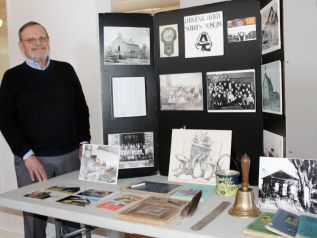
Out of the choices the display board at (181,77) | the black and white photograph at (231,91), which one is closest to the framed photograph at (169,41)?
the display board at (181,77)

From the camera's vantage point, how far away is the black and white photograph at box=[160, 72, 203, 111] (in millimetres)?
1617

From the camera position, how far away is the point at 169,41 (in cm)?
168

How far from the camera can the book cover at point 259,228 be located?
0.99m

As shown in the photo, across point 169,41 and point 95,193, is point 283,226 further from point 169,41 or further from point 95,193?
point 169,41

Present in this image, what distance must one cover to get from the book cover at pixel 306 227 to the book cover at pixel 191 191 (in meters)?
0.38

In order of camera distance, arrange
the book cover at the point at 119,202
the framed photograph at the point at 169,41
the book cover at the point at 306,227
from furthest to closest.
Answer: the framed photograph at the point at 169,41 → the book cover at the point at 119,202 → the book cover at the point at 306,227

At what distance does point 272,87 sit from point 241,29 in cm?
29

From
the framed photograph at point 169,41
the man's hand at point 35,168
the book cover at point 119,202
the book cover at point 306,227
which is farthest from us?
the man's hand at point 35,168

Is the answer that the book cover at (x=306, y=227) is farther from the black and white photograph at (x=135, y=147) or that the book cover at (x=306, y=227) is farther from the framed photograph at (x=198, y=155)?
the black and white photograph at (x=135, y=147)

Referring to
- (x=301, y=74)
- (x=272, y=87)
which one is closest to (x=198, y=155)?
(x=272, y=87)

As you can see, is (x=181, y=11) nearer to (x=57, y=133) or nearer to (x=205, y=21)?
(x=205, y=21)

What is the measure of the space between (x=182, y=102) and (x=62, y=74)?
34.1 inches

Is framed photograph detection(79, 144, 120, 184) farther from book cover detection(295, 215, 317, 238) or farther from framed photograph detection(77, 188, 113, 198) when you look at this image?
book cover detection(295, 215, 317, 238)

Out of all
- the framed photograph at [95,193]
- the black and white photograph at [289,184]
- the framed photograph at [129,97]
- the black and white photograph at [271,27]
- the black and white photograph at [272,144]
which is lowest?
the framed photograph at [95,193]
